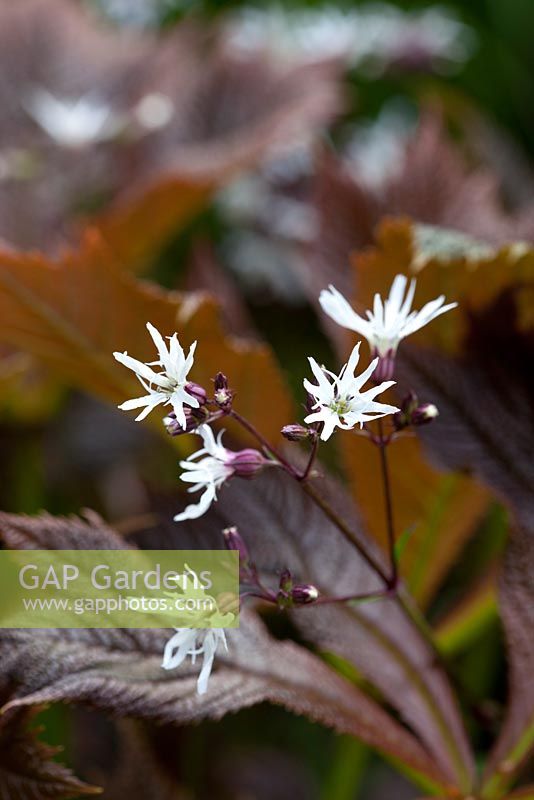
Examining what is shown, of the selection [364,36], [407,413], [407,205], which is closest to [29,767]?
Answer: [407,413]

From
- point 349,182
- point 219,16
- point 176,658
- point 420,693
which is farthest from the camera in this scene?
point 219,16

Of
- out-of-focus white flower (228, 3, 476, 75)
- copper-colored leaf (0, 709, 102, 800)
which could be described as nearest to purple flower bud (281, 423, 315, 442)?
copper-colored leaf (0, 709, 102, 800)

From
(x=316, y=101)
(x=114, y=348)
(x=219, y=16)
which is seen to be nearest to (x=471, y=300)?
(x=114, y=348)

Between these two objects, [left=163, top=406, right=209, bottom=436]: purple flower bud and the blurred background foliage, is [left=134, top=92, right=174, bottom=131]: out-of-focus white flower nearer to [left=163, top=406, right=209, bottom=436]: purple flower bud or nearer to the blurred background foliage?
the blurred background foliage

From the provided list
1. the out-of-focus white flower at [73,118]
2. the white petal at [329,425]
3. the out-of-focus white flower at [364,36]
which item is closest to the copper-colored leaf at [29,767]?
the white petal at [329,425]

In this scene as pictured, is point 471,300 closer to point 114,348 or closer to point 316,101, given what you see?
point 114,348

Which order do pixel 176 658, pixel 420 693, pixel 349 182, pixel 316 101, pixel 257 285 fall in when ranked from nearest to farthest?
→ pixel 176 658 < pixel 420 693 < pixel 349 182 < pixel 316 101 < pixel 257 285
